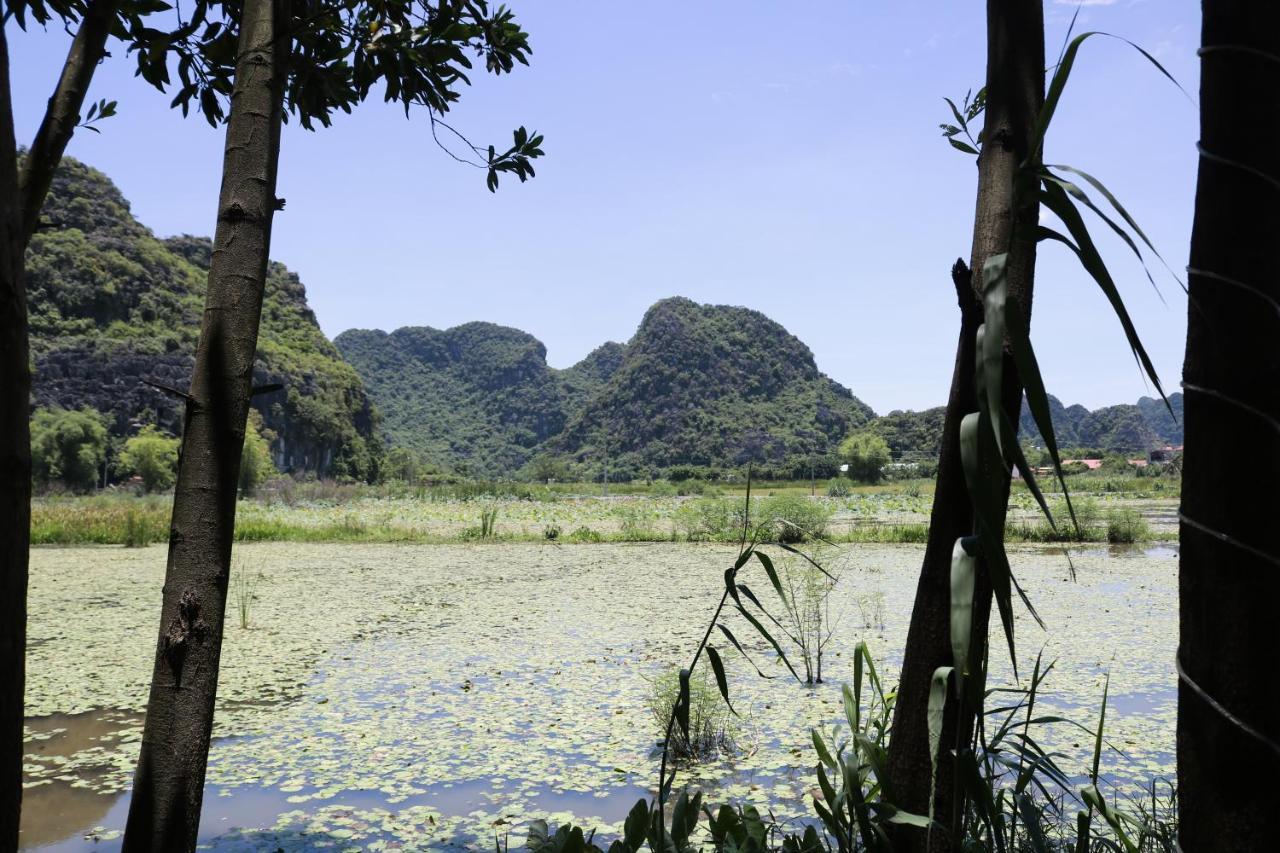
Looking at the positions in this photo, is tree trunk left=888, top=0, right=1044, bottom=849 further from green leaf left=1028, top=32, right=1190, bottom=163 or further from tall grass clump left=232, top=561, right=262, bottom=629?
tall grass clump left=232, top=561, right=262, bottom=629

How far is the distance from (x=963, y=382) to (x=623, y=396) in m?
72.9

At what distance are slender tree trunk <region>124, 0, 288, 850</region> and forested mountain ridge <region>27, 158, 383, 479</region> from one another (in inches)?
1448

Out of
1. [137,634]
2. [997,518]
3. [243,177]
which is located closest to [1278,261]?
[997,518]

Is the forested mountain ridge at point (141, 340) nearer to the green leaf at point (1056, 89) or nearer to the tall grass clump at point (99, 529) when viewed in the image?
the tall grass clump at point (99, 529)

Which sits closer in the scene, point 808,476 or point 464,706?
point 464,706

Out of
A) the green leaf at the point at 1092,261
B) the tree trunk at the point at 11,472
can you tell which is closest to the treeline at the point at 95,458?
the tree trunk at the point at 11,472

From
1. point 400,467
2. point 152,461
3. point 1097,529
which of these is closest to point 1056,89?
point 1097,529

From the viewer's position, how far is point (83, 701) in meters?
4.32

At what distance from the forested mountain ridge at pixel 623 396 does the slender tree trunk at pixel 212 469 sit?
47.9 meters

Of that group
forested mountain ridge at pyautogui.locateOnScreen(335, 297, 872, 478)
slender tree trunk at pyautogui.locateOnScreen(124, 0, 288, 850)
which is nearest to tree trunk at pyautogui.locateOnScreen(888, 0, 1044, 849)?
slender tree trunk at pyautogui.locateOnScreen(124, 0, 288, 850)

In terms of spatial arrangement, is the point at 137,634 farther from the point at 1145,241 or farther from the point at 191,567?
the point at 1145,241

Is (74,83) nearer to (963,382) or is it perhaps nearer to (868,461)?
(963,382)

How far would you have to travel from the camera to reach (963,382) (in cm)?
113

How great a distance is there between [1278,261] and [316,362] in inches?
2116
